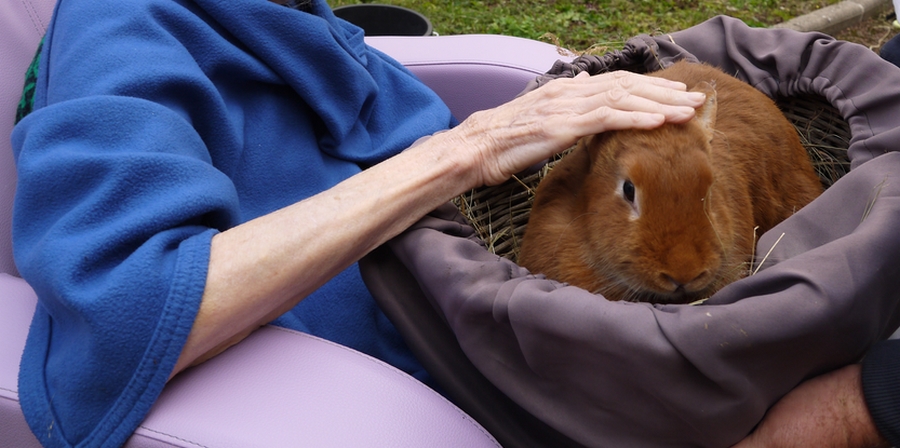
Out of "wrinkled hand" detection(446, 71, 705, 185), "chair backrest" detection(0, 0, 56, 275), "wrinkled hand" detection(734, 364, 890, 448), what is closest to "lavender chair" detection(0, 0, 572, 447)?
"chair backrest" detection(0, 0, 56, 275)

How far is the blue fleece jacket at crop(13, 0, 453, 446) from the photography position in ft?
3.92

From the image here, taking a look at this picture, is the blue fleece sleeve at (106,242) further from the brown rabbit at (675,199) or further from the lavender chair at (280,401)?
the brown rabbit at (675,199)

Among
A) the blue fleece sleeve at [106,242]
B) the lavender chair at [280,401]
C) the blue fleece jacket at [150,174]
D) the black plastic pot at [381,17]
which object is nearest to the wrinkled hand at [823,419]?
the lavender chair at [280,401]

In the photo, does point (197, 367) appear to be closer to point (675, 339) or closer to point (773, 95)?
point (675, 339)

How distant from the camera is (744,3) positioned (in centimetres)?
514

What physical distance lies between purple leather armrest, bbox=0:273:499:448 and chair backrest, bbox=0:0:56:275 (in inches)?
13.6

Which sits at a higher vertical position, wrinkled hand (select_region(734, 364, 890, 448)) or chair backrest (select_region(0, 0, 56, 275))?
chair backrest (select_region(0, 0, 56, 275))

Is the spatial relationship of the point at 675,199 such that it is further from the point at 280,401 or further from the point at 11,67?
the point at 11,67

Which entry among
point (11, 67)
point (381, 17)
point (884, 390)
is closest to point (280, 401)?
point (884, 390)

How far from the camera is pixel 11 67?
5.73 ft

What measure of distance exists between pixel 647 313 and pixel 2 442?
4.04 ft

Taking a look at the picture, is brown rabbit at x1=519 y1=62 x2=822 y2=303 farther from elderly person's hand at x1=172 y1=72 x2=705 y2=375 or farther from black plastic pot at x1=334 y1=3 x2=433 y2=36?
black plastic pot at x1=334 y1=3 x2=433 y2=36

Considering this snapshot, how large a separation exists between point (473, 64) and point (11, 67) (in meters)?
1.48

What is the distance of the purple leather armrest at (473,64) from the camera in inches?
99.3
